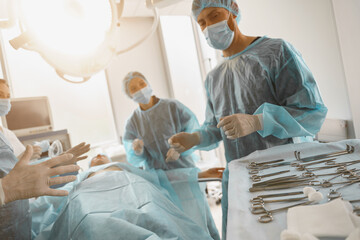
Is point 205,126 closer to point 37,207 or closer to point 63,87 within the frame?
point 37,207

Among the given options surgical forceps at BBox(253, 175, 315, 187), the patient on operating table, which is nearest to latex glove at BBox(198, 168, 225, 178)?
the patient on operating table

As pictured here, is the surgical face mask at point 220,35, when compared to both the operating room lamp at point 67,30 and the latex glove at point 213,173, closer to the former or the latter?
the operating room lamp at point 67,30

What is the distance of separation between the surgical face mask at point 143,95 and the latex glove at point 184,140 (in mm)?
785

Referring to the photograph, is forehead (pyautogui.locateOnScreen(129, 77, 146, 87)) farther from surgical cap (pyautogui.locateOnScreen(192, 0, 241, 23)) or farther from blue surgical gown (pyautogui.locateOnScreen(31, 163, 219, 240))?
surgical cap (pyautogui.locateOnScreen(192, 0, 241, 23))

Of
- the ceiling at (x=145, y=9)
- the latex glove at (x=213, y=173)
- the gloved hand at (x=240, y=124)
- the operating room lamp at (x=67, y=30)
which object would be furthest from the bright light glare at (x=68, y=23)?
the ceiling at (x=145, y=9)

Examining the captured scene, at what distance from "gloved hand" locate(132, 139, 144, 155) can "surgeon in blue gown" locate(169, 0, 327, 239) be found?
609mm

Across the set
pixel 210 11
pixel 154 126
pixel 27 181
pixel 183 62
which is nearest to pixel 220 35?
pixel 210 11

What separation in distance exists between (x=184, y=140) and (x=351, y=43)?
2.83 feet

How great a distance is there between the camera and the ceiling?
3.18 metres

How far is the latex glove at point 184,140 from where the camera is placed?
137 centimetres

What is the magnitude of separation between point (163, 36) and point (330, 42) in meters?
2.76

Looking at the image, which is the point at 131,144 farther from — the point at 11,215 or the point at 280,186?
the point at 280,186

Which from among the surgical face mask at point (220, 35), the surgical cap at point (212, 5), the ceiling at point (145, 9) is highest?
the ceiling at point (145, 9)

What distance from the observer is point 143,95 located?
208 centimetres
